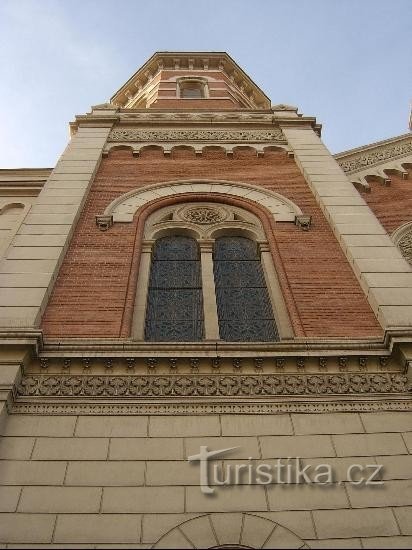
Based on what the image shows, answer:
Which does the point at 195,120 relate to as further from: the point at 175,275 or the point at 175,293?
the point at 175,293

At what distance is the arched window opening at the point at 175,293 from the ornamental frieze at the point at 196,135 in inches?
163

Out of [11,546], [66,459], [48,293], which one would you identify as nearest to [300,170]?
[48,293]

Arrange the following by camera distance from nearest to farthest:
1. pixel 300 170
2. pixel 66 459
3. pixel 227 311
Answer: pixel 66 459 → pixel 227 311 → pixel 300 170

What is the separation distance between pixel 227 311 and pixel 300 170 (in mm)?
4630

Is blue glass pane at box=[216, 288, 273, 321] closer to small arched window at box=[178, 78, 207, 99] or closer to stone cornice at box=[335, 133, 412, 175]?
stone cornice at box=[335, 133, 412, 175]

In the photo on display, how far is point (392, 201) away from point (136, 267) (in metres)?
6.08

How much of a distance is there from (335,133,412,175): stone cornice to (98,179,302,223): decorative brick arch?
3.41 meters

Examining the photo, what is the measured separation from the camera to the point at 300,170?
11.7 metres

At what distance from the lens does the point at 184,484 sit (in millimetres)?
5098

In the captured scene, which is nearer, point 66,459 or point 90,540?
point 90,540

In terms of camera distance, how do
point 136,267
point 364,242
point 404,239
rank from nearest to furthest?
point 136,267, point 364,242, point 404,239

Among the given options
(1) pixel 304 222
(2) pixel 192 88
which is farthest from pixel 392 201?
(2) pixel 192 88

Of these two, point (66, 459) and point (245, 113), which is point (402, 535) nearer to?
point (66, 459)

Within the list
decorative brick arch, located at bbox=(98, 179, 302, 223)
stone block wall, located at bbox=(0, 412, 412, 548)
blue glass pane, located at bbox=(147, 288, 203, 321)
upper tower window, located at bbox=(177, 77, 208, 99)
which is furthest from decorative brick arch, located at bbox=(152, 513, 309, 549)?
upper tower window, located at bbox=(177, 77, 208, 99)
